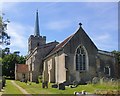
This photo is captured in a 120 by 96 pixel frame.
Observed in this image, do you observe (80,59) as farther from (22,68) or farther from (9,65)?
(9,65)

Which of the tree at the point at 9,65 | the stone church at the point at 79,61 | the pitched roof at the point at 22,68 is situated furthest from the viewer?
the tree at the point at 9,65

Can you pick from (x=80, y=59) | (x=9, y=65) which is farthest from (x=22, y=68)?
(x=80, y=59)

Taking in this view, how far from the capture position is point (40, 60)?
5772cm

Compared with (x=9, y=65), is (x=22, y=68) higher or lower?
lower

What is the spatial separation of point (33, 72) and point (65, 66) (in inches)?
733

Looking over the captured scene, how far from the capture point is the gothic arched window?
41812mm

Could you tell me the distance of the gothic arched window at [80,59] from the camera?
137 ft

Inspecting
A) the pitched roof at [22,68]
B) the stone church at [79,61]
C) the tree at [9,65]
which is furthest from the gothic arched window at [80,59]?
the tree at [9,65]

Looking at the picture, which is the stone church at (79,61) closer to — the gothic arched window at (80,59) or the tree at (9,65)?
the gothic arched window at (80,59)

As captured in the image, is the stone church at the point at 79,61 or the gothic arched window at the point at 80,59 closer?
the stone church at the point at 79,61

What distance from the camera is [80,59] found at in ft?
138

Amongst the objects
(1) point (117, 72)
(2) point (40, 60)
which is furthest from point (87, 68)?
(2) point (40, 60)

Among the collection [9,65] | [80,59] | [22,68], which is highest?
[9,65]

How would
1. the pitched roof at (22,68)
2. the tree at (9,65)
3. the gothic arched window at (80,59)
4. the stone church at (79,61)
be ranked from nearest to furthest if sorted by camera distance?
the stone church at (79,61)
the gothic arched window at (80,59)
the pitched roof at (22,68)
the tree at (9,65)
